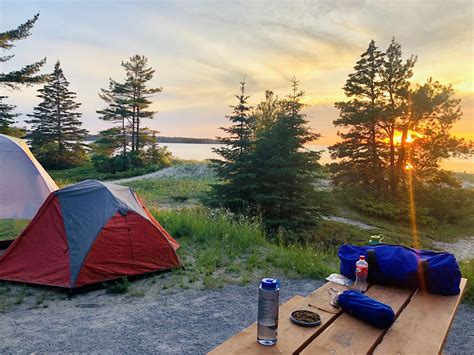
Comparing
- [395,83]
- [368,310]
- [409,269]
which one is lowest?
[368,310]

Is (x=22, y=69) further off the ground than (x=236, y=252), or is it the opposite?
(x=22, y=69)

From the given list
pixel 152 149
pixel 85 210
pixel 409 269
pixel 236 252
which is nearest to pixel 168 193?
pixel 236 252

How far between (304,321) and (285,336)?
0.75 feet

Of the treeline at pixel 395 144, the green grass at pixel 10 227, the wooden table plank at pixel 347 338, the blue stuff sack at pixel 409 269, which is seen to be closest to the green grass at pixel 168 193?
the treeline at pixel 395 144

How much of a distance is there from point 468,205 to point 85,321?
21659mm

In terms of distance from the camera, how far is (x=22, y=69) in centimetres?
2273

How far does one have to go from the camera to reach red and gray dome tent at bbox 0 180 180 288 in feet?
17.2

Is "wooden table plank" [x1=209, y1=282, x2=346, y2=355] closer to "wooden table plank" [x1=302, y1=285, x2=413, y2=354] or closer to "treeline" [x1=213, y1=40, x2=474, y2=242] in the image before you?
"wooden table plank" [x1=302, y1=285, x2=413, y2=354]

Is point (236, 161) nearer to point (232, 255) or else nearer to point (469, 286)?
point (232, 255)

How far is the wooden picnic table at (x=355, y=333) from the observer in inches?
83.0

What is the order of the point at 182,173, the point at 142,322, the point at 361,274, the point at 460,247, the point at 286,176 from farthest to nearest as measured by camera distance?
1. the point at 182,173
2. the point at 460,247
3. the point at 286,176
4. the point at 142,322
5. the point at 361,274

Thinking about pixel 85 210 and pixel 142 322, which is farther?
pixel 85 210

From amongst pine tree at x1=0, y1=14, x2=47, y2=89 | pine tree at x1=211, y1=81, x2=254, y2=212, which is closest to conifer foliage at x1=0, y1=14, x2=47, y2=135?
pine tree at x1=0, y1=14, x2=47, y2=89

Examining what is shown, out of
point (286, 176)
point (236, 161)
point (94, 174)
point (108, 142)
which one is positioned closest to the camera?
point (286, 176)
